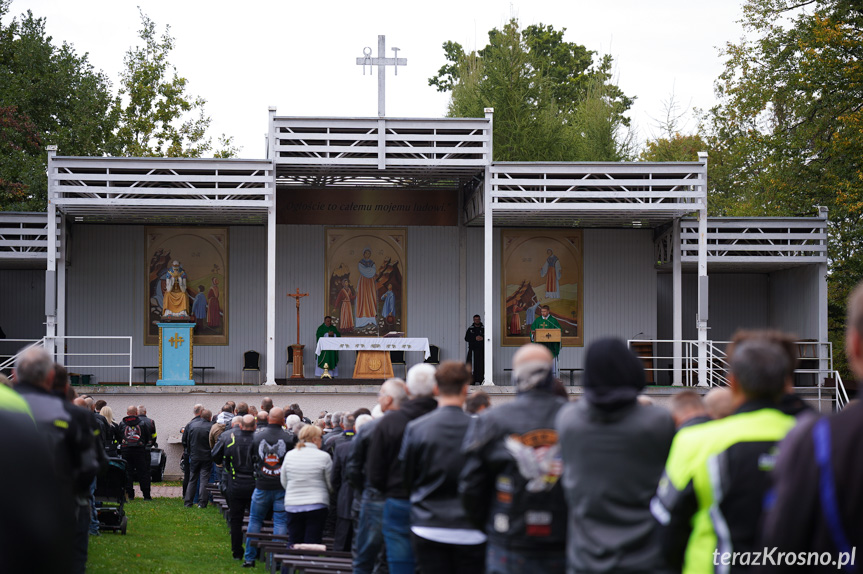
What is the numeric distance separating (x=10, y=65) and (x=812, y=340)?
29760 mm

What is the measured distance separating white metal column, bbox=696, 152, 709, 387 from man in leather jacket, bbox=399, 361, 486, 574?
16.4 metres

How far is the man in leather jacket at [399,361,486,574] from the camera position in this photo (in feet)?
19.6

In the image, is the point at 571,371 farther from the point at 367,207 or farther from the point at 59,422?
the point at 59,422

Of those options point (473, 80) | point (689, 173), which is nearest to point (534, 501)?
point (689, 173)

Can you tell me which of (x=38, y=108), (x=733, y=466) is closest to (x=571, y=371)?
(x=733, y=466)

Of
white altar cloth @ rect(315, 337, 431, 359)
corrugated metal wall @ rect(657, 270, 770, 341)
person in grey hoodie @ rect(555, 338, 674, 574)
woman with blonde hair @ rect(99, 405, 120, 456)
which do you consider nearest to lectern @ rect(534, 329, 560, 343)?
white altar cloth @ rect(315, 337, 431, 359)

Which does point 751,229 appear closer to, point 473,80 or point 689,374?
point 689,374

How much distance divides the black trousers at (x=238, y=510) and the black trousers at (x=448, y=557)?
265 inches

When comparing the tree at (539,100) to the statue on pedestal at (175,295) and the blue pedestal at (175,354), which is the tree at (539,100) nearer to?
the statue on pedestal at (175,295)

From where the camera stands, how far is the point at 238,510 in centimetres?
1264

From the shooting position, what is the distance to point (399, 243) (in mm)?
25672

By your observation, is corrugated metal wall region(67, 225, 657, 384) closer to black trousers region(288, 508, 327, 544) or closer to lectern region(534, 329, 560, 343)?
lectern region(534, 329, 560, 343)

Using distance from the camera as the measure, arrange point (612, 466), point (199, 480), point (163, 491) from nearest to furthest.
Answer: point (612, 466) < point (199, 480) < point (163, 491)

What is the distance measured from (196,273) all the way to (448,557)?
795 inches
